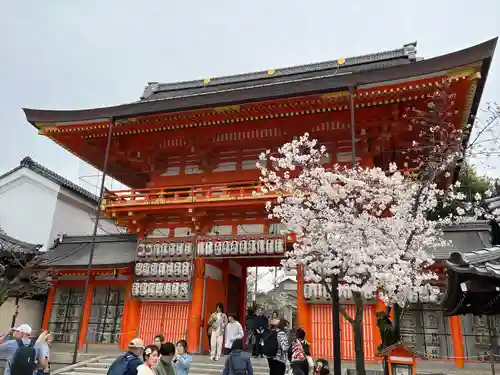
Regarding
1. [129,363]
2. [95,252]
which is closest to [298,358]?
[129,363]

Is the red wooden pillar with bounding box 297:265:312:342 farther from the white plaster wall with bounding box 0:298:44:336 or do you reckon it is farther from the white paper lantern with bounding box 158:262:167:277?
the white plaster wall with bounding box 0:298:44:336

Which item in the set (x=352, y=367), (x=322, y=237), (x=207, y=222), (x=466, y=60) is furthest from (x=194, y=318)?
(x=466, y=60)

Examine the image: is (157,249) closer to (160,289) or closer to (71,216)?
(160,289)

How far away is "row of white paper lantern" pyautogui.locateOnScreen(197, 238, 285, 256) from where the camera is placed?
13625 millimetres

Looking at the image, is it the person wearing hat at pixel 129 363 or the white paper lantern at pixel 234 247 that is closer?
the person wearing hat at pixel 129 363

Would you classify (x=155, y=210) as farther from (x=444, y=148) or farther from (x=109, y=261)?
(x=444, y=148)

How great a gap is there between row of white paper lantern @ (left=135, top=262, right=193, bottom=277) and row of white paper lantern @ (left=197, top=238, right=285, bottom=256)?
73cm

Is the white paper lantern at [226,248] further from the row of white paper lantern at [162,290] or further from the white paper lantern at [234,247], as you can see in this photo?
the row of white paper lantern at [162,290]

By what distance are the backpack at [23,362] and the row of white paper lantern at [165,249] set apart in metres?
8.12

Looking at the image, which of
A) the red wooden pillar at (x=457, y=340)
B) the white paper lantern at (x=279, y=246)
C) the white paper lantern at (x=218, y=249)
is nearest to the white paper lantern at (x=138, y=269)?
the white paper lantern at (x=218, y=249)

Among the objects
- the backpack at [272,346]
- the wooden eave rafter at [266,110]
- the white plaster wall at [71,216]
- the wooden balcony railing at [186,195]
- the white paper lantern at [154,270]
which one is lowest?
the backpack at [272,346]

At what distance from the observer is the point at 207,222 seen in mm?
15188

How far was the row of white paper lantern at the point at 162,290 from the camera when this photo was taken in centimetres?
1436

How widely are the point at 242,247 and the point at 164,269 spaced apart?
298 centimetres
